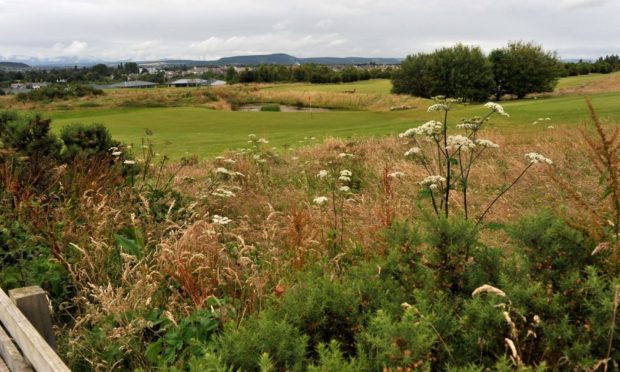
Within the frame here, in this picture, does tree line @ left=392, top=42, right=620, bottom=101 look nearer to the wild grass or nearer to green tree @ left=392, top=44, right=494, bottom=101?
green tree @ left=392, top=44, right=494, bottom=101

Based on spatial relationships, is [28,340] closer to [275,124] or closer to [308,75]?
[275,124]

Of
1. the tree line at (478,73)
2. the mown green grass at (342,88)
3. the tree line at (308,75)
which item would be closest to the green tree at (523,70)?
the tree line at (478,73)

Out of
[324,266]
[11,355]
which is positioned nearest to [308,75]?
[324,266]

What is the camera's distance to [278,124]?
27.0 m

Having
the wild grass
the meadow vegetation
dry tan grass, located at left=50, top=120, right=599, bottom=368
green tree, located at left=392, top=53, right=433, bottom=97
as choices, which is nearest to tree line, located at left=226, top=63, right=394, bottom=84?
green tree, located at left=392, top=53, right=433, bottom=97

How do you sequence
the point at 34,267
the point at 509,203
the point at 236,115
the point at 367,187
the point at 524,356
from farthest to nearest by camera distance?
the point at 236,115 → the point at 367,187 → the point at 509,203 → the point at 34,267 → the point at 524,356

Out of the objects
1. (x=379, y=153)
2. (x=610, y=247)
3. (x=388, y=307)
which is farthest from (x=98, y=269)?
(x=379, y=153)

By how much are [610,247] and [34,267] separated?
457 cm

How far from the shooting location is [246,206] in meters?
7.57

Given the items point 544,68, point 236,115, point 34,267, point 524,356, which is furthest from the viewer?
point 544,68

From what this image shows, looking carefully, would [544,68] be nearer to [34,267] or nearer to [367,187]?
[367,187]

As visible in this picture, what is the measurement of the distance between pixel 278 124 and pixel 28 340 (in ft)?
81.0

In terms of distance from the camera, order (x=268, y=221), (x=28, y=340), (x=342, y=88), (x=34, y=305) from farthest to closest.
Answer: (x=342, y=88)
(x=268, y=221)
(x=34, y=305)
(x=28, y=340)

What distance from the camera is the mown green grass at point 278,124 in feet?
58.5
